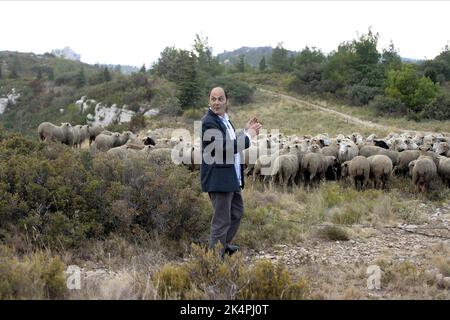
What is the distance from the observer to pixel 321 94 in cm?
4828

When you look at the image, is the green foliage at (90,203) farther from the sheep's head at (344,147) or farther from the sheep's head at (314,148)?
the sheep's head at (344,147)

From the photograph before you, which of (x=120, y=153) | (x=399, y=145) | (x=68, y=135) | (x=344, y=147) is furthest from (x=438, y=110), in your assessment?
(x=120, y=153)

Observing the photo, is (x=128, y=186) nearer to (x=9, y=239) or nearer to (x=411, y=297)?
(x=9, y=239)

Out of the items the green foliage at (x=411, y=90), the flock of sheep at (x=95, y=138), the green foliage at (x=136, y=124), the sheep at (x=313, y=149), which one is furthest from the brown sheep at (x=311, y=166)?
the green foliage at (x=411, y=90)

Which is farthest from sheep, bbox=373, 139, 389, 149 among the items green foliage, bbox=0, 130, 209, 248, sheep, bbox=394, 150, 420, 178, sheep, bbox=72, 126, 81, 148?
sheep, bbox=72, 126, 81, 148

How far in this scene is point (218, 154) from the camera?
519cm

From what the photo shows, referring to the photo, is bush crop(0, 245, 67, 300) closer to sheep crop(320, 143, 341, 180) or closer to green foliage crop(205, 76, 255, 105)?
sheep crop(320, 143, 341, 180)

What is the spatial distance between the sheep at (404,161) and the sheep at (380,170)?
145cm

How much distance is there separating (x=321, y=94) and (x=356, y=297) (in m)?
45.4

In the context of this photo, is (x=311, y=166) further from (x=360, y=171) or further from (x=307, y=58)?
(x=307, y=58)

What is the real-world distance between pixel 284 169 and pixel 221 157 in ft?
20.8

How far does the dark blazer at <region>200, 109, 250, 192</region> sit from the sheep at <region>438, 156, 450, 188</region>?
27.4ft

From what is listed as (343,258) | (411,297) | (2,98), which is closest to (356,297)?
(411,297)
